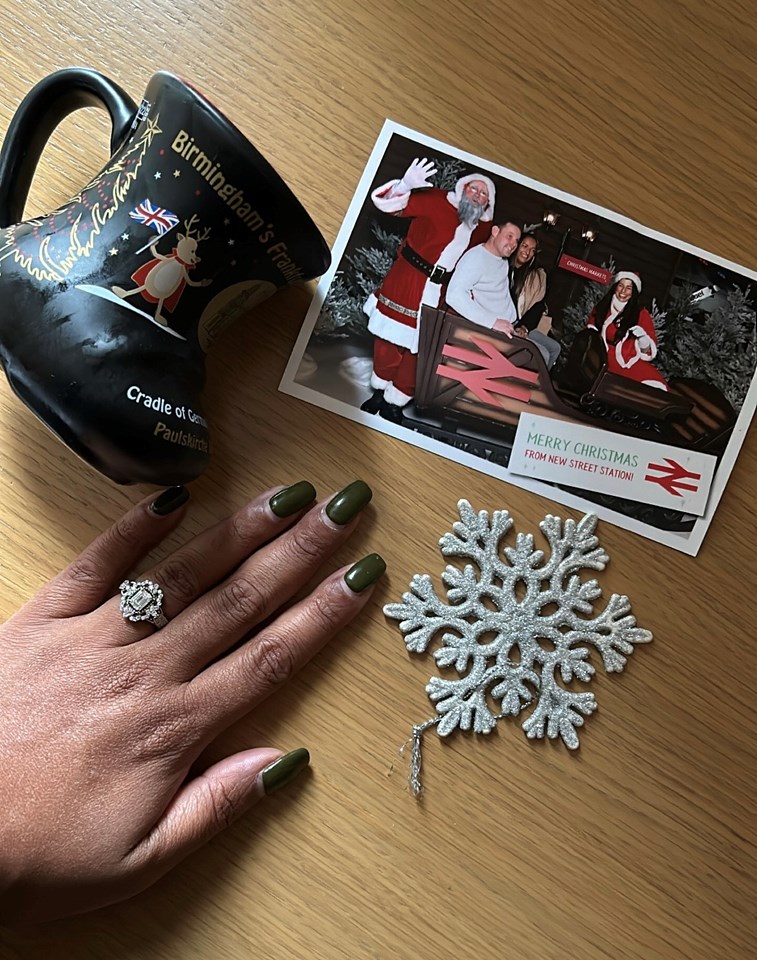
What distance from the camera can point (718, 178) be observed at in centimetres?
72

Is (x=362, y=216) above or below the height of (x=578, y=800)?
above

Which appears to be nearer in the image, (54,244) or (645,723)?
(54,244)

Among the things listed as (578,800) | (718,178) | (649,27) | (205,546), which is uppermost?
(649,27)

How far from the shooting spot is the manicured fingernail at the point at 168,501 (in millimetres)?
639

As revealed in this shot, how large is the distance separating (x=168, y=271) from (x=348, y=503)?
0.23m

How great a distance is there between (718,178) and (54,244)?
57cm

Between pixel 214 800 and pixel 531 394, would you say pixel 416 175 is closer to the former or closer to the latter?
pixel 531 394

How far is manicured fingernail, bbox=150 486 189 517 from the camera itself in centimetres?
64

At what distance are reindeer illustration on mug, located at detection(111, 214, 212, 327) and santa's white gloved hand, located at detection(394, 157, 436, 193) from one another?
22cm

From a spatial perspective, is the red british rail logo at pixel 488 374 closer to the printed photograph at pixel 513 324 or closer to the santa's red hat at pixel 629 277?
the printed photograph at pixel 513 324

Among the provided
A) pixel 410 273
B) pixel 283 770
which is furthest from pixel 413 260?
Result: pixel 283 770

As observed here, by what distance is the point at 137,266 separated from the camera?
55 centimetres

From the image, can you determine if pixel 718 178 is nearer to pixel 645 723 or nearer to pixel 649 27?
pixel 649 27

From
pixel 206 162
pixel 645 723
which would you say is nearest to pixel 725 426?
pixel 645 723
